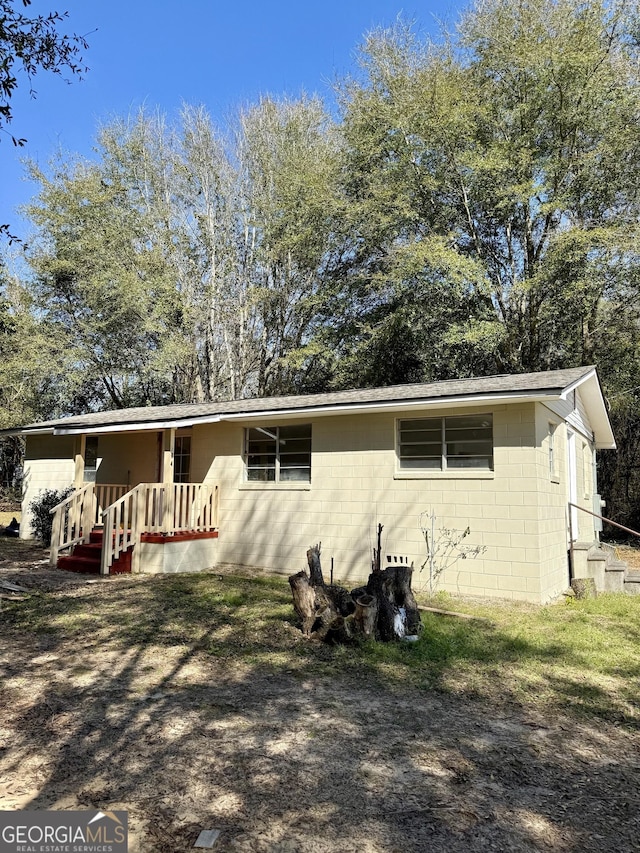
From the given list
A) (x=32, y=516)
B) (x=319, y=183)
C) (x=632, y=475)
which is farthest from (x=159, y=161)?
(x=632, y=475)

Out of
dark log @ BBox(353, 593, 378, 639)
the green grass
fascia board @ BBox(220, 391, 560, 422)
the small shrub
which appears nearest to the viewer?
the green grass

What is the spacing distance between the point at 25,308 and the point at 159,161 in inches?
273

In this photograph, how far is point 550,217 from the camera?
15.4 metres

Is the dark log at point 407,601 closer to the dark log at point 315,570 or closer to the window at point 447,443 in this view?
the dark log at point 315,570

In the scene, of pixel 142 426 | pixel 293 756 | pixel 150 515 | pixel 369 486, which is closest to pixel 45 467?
pixel 142 426

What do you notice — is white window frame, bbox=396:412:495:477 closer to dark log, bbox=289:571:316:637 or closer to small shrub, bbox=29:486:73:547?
dark log, bbox=289:571:316:637

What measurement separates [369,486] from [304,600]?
11.9ft

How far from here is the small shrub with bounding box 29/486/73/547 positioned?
45.5ft

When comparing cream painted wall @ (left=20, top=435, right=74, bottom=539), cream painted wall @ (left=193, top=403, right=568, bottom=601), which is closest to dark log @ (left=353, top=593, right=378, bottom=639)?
cream painted wall @ (left=193, top=403, right=568, bottom=601)

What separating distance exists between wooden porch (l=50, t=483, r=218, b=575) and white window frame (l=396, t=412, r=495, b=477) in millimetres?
3912

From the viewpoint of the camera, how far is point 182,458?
40.2ft

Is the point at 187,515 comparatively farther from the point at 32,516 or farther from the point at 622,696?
the point at 622,696

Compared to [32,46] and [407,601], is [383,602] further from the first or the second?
[32,46]

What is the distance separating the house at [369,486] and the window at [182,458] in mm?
35
